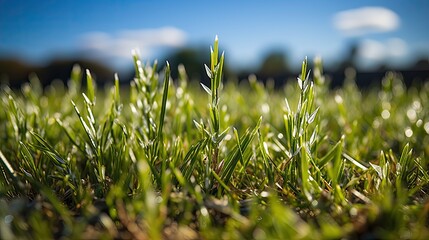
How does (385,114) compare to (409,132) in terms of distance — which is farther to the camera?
(385,114)

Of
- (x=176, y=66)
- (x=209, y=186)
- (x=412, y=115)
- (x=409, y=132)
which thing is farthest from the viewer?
(x=176, y=66)

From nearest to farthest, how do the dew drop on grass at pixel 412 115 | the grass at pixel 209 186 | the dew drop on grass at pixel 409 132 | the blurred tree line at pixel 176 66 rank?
the grass at pixel 209 186 < the dew drop on grass at pixel 409 132 < the dew drop on grass at pixel 412 115 < the blurred tree line at pixel 176 66

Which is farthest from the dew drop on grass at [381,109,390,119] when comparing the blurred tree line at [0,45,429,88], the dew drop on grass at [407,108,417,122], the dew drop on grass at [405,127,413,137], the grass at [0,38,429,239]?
the blurred tree line at [0,45,429,88]

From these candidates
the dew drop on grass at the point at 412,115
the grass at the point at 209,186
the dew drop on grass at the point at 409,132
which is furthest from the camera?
the dew drop on grass at the point at 412,115

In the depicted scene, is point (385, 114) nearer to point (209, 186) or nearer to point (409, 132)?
point (409, 132)

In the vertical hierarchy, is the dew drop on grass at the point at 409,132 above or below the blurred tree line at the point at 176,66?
above

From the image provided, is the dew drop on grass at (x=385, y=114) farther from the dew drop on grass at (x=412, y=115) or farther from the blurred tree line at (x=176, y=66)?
the blurred tree line at (x=176, y=66)

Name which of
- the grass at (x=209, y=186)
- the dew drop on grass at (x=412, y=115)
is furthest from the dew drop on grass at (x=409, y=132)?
the dew drop on grass at (x=412, y=115)

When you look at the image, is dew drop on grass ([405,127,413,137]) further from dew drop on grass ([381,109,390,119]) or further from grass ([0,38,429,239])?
dew drop on grass ([381,109,390,119])

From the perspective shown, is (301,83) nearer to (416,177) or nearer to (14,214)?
(416,177)

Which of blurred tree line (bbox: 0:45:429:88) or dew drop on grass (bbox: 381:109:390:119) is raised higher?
dew drop on grass (bbox: 381:109:390:119)

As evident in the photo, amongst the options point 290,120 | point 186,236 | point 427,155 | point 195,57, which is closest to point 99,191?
point 186,236

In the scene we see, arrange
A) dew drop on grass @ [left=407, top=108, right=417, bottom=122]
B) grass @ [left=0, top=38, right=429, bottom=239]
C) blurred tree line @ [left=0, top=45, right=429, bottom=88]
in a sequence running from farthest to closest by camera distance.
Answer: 1. blurred tree line @ [left=0, top=45, right=429, bottom=88]
2. dew drop on grass @ [left=407, top=108, right=417, bottom=122]
3. grass @ [left=0, top=38, right=429, bottom=239]

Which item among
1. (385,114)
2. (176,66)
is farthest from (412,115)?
(176,66)
